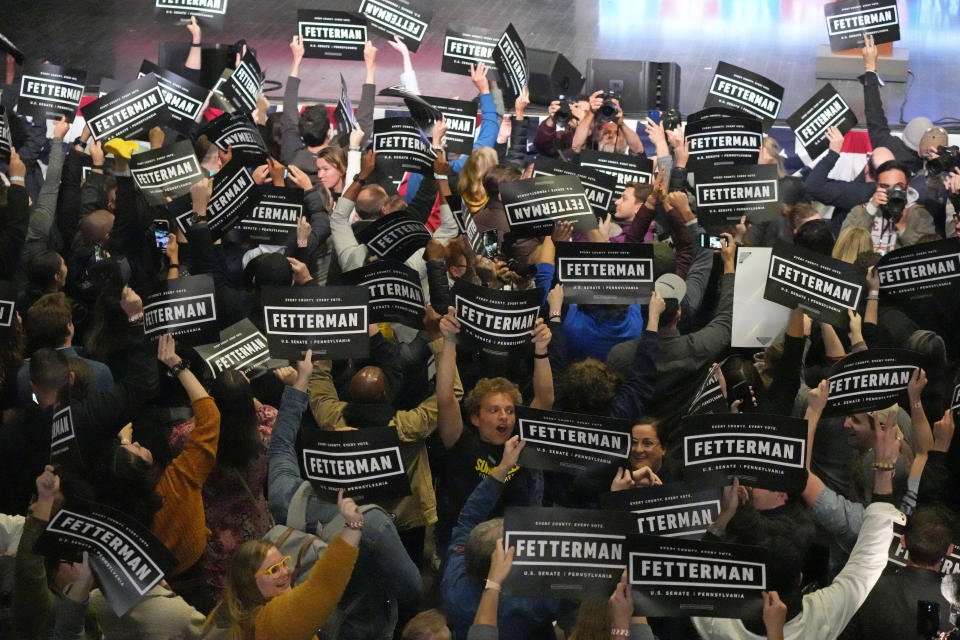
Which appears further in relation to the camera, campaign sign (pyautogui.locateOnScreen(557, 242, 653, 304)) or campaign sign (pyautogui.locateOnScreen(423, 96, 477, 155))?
campaign sign (pyautogui.locateOnScreen(423, 96, 477, 155))

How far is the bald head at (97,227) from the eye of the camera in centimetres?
697

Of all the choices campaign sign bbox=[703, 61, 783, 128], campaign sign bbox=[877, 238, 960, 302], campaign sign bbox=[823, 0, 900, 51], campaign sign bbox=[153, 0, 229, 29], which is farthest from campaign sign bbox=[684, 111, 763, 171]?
campaign sign bbox=[153, 0, 229, 29]

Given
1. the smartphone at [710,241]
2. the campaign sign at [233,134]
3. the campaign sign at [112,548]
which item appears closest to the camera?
the campaign sign at [112,548]

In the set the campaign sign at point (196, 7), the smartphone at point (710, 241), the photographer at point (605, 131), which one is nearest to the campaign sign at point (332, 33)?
the campaign sign at point (196, 7)

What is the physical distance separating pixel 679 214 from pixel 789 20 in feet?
28.2

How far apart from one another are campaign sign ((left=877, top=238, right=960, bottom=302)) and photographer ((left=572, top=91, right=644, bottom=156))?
112 inches

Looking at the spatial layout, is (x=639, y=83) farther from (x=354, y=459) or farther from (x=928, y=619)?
(x=928, y=619)

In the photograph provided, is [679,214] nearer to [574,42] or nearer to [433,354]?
[433,354]

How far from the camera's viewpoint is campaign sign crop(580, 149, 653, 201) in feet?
24.1

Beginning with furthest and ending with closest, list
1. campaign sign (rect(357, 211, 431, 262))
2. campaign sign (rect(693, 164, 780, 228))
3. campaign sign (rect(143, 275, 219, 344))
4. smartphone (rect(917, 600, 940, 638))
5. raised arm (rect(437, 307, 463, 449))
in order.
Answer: campaign sign (rect(693, 164, 780, 228)) < campaign sign (rect(357, 211, 431, 262)) < campaign sign (rect(143, 275, 219, 344)) < raised arm (rect(437, 307, 463, 449)) < smartphone (rect(917, 600, 940, 638))

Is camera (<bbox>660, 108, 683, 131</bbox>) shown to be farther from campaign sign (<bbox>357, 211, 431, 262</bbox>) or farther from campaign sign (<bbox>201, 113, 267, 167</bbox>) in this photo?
campaign sign (<bbox>201, 113, 267, 167</bbox>)

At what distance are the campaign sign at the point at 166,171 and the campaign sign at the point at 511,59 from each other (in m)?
2.35

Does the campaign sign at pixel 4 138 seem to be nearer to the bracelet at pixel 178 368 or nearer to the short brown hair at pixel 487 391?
the bracelet at pixel 178 368

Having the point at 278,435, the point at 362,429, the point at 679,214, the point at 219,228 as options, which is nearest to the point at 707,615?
the point at 362,429
